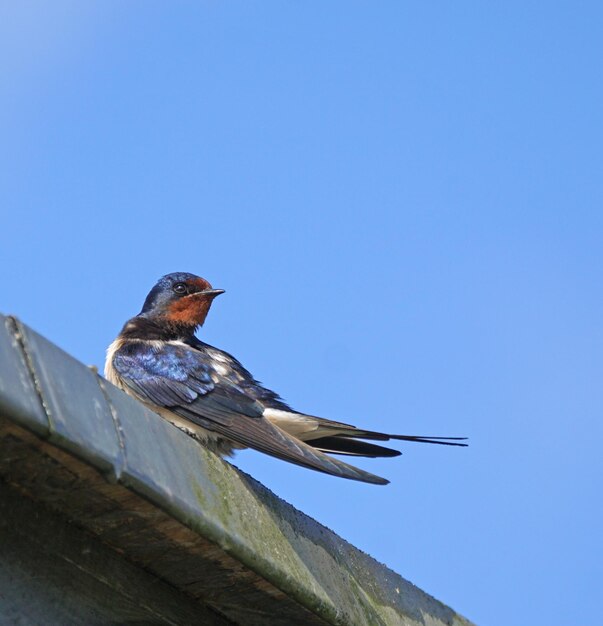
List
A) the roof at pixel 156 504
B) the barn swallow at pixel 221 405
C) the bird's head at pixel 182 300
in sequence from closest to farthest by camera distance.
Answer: the roof at pixel 156 504, the barn swallow at pixel 221 405, the bird's head at pixel 182 300

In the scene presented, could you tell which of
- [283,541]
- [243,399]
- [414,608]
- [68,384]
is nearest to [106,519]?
[68,384]

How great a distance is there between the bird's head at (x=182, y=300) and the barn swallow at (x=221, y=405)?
0.61ft

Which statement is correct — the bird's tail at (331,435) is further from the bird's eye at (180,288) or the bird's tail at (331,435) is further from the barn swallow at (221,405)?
the bird's eye at (180,288)

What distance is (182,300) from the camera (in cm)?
523

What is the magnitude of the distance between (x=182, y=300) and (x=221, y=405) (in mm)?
1257

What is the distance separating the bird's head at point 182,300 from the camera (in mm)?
5195

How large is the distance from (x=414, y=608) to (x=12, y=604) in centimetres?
131

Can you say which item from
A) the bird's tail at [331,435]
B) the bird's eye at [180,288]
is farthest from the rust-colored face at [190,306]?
the bird's tail at [331,435]

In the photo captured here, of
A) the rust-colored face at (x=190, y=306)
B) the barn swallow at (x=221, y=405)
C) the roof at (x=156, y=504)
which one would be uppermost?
the rust-colored face at (x=190, y=306)

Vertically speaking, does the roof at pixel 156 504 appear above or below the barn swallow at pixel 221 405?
below

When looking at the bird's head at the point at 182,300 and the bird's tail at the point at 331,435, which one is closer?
the bird's tail at the point at 331,435

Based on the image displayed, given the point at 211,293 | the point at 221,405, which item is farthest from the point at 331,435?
the point at 211,293

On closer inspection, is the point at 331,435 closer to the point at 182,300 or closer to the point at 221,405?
the point at 221,405

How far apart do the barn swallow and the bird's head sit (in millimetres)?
187
